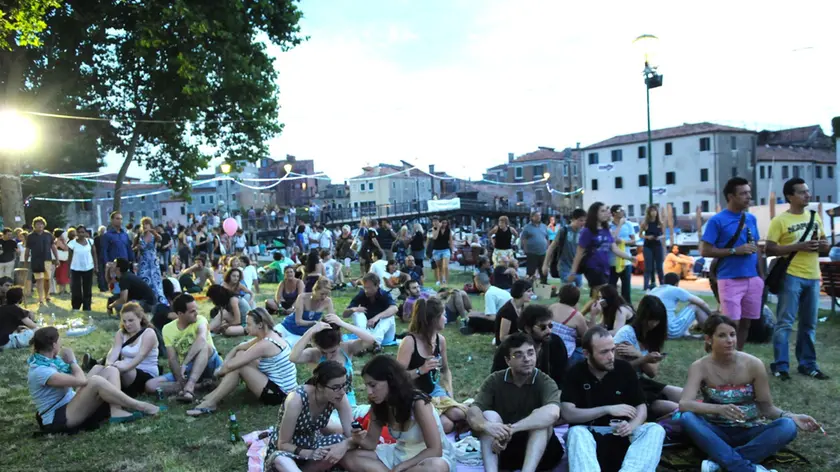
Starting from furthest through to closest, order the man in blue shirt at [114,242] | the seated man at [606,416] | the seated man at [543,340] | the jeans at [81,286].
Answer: the jeans at [81,286]
the man in blue shirt at [114,242]
the seated man at [543,340]
the seated man at [606,416]

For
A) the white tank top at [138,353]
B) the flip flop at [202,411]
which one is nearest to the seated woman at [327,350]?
the flip flop at [202,411]

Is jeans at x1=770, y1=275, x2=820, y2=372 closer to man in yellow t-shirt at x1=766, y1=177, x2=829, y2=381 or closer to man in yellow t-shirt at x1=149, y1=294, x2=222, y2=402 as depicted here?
man in yellow t-shirt at x1=766, y1=177, x2=829, y2=381

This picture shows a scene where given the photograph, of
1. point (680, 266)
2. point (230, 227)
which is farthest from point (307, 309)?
point (230, 227)

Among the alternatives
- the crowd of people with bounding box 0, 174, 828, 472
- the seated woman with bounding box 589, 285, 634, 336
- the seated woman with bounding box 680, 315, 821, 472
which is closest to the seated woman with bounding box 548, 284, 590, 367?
the crowd of people with bounding box 0, 174, 828, 472

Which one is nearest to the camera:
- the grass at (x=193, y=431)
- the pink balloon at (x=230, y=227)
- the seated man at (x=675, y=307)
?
the grass at (x=193, y=431)

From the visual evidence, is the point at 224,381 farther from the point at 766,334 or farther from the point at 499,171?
the point at 499,171

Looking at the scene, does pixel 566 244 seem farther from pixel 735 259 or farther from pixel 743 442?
pixel 743 442

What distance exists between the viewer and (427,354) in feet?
16.5

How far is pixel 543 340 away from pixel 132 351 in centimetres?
410

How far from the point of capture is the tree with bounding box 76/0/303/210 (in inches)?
724

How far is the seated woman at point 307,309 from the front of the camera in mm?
7652

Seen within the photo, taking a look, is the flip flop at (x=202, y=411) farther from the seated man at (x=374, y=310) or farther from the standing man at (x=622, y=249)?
the standing man at (x=622, y=249)

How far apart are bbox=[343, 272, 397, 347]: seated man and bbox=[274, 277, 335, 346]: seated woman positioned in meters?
0.40

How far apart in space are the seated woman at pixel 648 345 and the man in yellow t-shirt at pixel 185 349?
415 cm
